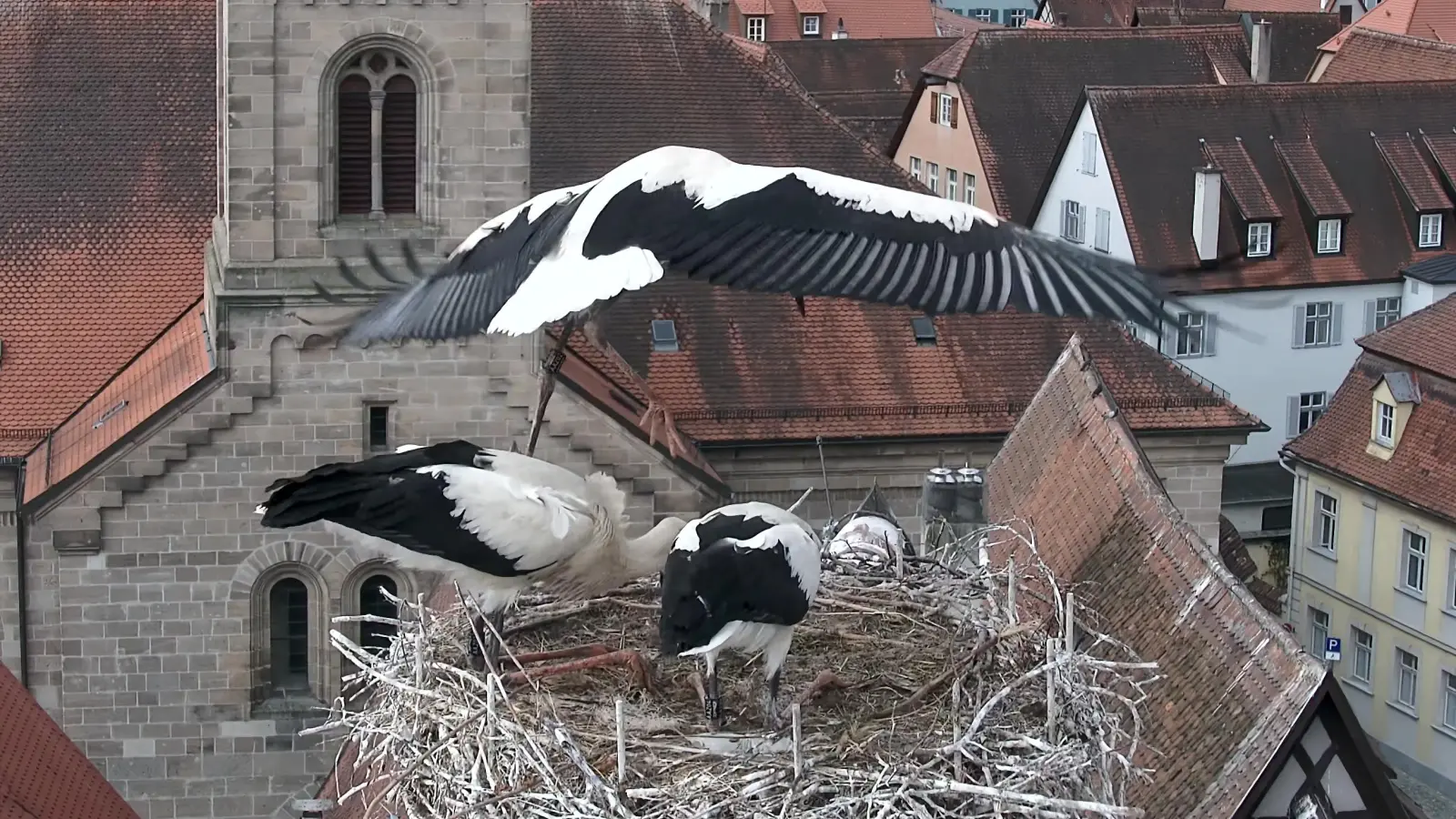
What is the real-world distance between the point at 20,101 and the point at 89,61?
0.81 metres

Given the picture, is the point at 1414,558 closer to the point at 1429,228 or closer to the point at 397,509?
the point at 1429,228

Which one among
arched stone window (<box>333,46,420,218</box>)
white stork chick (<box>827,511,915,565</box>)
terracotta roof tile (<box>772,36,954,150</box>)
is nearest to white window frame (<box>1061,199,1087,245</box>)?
terracotta roof tile (<box>772,36,954,150</box>)

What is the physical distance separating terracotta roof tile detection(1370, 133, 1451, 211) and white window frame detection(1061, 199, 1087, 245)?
15.3 ft

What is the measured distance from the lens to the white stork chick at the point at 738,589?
36.6 ft

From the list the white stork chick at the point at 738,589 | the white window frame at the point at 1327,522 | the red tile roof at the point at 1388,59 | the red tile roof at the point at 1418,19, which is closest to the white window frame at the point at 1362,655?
the white window frame at the point at 1327,522

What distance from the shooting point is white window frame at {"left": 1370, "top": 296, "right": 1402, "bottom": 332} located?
135 ft

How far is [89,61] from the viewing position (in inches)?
1076

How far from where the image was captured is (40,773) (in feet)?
59.4

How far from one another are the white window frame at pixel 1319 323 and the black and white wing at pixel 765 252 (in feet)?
96.6

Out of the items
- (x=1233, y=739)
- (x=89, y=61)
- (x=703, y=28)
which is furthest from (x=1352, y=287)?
(x=1233, y=739)

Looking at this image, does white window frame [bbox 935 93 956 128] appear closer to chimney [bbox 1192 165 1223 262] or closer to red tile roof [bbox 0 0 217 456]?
chimney [bbox 1192 165 1223 262]

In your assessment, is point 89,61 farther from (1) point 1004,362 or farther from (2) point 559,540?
(2) point 559,540

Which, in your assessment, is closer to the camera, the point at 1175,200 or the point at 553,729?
the point at 553,729

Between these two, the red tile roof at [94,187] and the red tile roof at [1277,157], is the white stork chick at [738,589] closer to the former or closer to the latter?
the red tile roof at [94,187]
